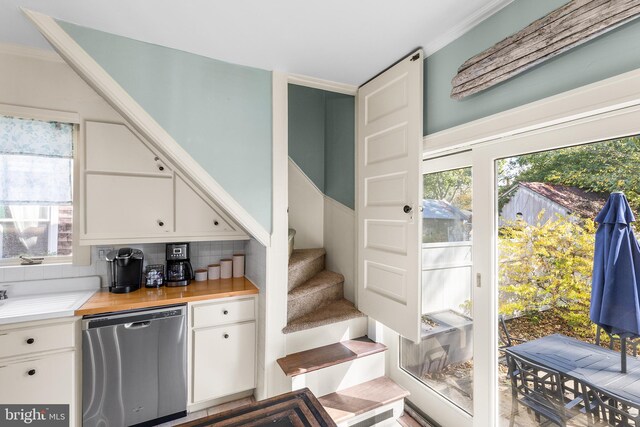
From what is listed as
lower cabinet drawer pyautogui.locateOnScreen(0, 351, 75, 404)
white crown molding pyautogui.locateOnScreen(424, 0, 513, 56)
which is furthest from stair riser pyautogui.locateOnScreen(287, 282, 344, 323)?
white crown molding pyautogui.locateOnScreen(424, 0, 513, 56)

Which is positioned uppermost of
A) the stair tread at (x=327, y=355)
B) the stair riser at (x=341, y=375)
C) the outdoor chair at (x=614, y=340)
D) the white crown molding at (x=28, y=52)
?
the white crown molding at (x=28, y=52)

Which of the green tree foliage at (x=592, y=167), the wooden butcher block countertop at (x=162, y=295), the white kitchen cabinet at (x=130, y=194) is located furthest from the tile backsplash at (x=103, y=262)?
the green tree foliage at (x=592, y=167)

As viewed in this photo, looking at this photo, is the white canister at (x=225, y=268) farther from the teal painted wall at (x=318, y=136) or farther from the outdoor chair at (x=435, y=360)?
the outdoor chair at (x=435, y=360)

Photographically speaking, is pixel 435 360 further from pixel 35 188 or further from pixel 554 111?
pixel 35 188

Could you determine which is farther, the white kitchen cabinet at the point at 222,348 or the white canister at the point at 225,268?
the white canister at the point at 225,268

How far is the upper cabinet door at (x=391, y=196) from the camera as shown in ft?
5.75

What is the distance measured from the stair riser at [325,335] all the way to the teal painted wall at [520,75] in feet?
5.14

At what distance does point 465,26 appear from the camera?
4.89ft

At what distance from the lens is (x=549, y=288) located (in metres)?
1.34

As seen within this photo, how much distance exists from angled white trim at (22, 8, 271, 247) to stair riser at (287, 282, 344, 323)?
54cm

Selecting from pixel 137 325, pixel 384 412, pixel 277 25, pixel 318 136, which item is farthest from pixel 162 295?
pixel 318 136

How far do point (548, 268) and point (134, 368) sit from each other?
8.21ft

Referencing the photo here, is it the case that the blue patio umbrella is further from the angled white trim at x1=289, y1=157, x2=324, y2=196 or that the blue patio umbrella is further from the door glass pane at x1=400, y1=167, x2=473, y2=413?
the angled white trim at x1=289, y1=157, x2=324, y2=196

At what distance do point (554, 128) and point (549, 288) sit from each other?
733mm
